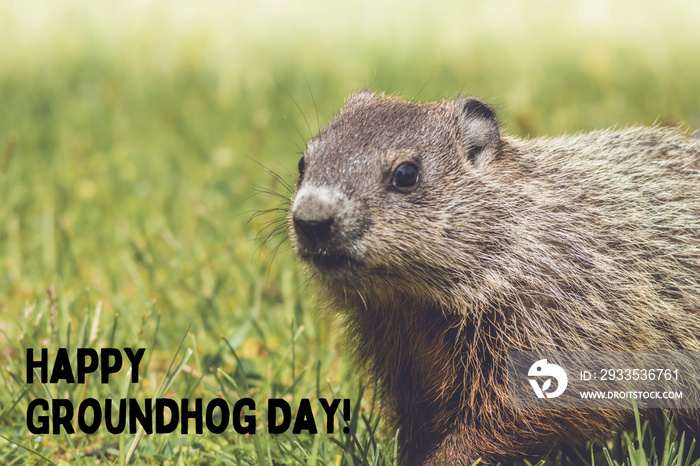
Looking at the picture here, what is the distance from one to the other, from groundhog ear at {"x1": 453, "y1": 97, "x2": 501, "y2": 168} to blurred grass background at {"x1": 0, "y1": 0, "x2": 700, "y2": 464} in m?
0.50

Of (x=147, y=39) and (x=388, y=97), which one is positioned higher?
(x=147, y=39)

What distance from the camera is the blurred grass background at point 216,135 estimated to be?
13.3 ft

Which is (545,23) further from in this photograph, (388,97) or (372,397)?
(372,397)

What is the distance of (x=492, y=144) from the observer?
3.57 m

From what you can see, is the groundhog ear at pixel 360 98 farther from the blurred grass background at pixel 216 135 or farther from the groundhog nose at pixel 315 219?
the groundhog nose at pixel 315 219

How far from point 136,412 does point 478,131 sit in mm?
2016

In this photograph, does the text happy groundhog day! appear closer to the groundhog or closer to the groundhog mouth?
the groundhog

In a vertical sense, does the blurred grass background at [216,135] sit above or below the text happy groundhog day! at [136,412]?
above

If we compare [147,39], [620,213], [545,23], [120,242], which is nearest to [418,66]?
[545,23]

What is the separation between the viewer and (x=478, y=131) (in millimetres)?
3570

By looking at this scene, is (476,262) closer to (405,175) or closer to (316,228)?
(405,175)

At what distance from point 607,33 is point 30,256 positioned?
21.9 feet

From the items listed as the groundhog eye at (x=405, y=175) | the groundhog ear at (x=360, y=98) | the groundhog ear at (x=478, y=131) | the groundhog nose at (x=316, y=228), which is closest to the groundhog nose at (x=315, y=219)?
the groundhog nose at (x=316, y=228)

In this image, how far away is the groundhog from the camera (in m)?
3.15
